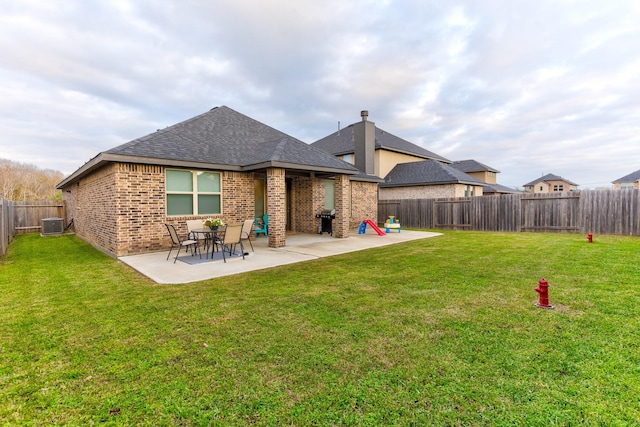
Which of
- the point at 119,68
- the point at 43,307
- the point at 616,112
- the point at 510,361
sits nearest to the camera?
the point at 510,361

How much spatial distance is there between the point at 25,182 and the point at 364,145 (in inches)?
1500

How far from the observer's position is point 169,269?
631cm

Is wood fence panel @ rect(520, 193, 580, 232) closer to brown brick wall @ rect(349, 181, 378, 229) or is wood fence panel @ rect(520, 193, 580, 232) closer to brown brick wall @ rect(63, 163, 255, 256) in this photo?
brown brick wall @ rect(349, 181, 378, 229)

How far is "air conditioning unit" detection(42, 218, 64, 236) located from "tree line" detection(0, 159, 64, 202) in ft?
66.4

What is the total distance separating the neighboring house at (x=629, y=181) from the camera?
39.2 metres

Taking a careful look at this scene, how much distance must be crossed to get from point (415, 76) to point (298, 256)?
12425 millimetres

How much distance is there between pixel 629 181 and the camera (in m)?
40.6

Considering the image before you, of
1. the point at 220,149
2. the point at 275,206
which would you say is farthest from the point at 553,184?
the point at 220,149

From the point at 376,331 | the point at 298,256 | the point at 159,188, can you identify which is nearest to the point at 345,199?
the point at 298,256

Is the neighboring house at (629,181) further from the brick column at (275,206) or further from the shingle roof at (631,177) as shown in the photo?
the brick column at (275,206)

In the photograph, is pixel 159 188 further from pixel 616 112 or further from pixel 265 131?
pixel 616 112

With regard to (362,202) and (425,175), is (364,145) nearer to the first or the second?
(362,202)

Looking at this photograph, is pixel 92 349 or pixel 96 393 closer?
pixel 96 393

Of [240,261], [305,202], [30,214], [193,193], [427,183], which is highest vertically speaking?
[427,183]
